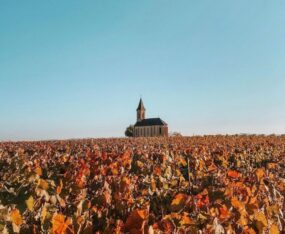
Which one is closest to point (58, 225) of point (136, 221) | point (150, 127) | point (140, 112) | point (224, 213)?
point (136, 221)

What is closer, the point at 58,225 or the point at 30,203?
the point at 58,225

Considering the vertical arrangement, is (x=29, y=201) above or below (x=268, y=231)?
above

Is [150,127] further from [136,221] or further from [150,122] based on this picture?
[136,221]

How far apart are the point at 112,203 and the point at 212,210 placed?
37.3 inches

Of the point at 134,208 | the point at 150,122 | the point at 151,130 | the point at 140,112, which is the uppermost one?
the point at 140,112

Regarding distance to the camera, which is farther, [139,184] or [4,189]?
[139,184]

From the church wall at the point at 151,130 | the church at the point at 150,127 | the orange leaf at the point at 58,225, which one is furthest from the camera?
the church at the point at 150,127

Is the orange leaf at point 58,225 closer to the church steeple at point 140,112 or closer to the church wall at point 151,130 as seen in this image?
the church wall at point 151,130

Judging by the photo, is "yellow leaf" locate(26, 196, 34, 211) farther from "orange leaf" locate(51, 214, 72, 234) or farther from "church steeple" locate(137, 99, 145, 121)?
"church steeple" locate(137, 99, 145, 121)

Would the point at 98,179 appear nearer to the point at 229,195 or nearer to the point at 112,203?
the point at 112,203

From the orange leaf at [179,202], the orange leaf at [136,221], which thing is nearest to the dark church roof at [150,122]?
the orange leaf at [179,202]

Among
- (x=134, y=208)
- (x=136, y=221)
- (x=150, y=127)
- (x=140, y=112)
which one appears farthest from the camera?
(x=140, y=112)

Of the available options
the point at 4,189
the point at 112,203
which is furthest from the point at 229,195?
the point at 4,189

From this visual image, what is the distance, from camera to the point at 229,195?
3.42m
